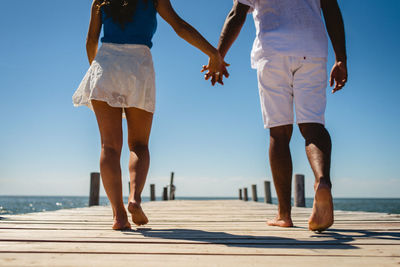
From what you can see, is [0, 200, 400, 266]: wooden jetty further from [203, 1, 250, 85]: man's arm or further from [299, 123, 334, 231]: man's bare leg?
[203, 1, 250, 85]: man's arm

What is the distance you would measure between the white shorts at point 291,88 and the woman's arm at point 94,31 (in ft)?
3.65

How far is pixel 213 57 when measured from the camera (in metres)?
2.32

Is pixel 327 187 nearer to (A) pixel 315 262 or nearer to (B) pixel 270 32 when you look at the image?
(A) pixel 315 262

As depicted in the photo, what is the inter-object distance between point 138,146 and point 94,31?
0.83m

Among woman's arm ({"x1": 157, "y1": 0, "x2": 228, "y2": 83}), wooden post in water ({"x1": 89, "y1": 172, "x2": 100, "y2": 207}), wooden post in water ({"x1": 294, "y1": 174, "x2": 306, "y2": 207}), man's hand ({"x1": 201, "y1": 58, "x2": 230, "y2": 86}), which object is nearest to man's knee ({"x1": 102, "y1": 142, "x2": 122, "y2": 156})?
woman's arm ({"x1": 157, "y1": 0, "x2": 228, "y2": 83})

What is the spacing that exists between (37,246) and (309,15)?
6.53ft

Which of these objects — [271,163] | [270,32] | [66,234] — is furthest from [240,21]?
[66,234]

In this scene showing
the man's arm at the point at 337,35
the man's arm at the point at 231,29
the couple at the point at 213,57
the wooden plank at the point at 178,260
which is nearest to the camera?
the wooden plank at the point at 178,260

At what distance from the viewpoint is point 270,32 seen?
2168 millimetres

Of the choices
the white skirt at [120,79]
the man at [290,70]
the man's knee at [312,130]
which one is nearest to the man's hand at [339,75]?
the man at [290,70]

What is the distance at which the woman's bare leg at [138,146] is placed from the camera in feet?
6.86

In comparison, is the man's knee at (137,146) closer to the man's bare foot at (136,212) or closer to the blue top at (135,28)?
the man's bare foot at (136,212)

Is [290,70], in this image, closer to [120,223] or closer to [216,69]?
[216,69]

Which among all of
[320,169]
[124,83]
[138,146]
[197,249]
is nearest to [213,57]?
[124,83]
